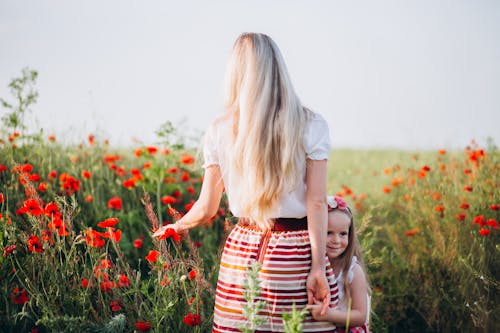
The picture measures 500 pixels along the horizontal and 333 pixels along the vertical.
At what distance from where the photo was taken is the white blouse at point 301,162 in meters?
2.20

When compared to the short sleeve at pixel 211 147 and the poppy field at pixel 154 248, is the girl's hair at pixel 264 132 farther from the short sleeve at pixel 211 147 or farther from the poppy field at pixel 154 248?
the poppy field at pixel 154 248

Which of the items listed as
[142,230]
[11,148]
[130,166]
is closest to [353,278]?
[142,230]

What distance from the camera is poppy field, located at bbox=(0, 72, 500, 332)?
2.81m

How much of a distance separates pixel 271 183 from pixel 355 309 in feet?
2.69

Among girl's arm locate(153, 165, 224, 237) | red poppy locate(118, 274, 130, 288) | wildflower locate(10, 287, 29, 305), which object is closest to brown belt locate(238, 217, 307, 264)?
girl's arm locate(153, 165, 224, 237)

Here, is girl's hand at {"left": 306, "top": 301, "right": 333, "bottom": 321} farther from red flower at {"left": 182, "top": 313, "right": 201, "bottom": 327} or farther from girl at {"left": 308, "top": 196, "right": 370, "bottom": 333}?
red flower at {"left": 182, "top": 313, "right": 201, "bottom": 327}

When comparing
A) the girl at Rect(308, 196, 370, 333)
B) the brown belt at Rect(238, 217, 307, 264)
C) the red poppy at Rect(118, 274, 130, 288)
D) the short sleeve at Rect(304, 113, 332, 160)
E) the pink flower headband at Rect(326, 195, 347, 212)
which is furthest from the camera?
the red poppy at Rect(118, 274, 130, 288)

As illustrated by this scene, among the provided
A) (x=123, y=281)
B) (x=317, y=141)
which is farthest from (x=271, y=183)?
(x=123, y=281)

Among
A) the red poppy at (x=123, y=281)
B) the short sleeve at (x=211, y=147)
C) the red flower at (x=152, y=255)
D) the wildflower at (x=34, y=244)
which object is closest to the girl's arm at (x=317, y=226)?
the short sleeve at (x=211, y=147)

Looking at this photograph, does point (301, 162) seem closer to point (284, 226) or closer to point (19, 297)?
point (284, 226)

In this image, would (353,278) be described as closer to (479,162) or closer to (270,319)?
(270,319)

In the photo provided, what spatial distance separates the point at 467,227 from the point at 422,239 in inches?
14.9

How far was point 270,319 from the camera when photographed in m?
2.26

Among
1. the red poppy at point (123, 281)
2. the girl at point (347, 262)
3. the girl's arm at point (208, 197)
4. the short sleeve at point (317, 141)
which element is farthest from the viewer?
the red poppy at point (123, 281)
